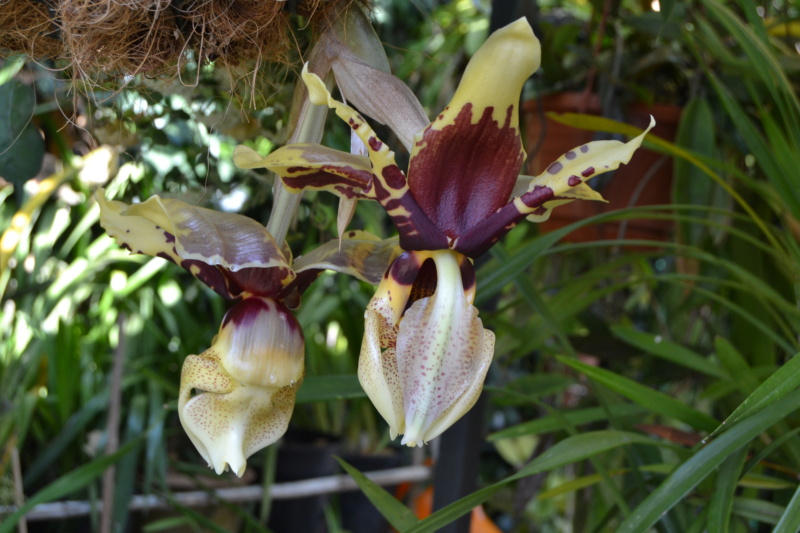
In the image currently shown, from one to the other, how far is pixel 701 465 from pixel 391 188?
0.27 metres

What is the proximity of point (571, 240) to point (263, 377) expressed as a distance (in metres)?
0.69

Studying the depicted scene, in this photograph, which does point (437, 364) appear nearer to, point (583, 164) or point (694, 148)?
point (583, 164)

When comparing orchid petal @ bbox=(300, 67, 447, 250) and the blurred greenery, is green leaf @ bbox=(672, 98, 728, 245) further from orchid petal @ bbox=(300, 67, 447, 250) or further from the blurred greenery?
orchid petal @ bbox=(300, 67, 447, 250)

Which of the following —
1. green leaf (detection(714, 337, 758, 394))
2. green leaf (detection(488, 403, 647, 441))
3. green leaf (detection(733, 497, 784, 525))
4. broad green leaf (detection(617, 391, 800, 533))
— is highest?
broad green leaf (detection(617, 391, 800, 533))

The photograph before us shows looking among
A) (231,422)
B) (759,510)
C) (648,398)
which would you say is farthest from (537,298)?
(231,422)

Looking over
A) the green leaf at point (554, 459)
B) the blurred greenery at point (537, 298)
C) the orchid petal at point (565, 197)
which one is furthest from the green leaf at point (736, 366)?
the orchid petal at point (565, 197)

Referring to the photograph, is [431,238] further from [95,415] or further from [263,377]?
[95,415]

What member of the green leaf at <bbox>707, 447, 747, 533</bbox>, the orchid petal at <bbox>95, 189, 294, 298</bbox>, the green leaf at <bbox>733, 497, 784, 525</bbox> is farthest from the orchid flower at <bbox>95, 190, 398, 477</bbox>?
the green leaf at <bbox>733, 497, 784, 525</bbox>

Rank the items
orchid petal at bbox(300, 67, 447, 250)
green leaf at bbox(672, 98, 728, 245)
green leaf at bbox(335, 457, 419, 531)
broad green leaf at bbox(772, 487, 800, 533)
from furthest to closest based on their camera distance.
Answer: green leaf at bbox(672, 98, 728, 245)
green leaf at bbox(335, 457, 419, 531)
broad green leaf at bbox(772, 487, 800, 533)
orchid petal at bbox(300, 67, 447, 250)

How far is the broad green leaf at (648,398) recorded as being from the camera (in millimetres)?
520

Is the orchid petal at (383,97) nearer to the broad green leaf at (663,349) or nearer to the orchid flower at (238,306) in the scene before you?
the orchid flower at (238,306)

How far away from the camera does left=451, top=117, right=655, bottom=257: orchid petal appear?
0.95 feet

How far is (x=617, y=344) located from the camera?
2.97ft

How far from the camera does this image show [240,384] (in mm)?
330
